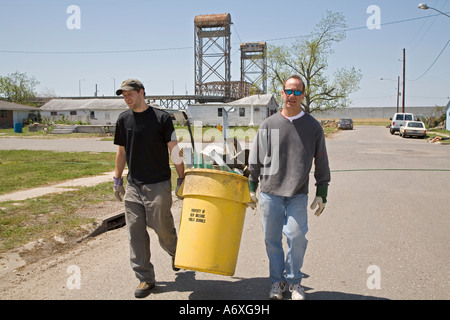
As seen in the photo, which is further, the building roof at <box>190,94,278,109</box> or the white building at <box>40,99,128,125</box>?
the white building at <box>40,99,128,125</box>

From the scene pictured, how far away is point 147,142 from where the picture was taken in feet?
14.1

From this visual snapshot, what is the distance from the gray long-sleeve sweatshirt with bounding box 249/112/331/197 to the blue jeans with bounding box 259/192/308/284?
0.11 meters

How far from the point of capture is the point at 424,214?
775 cm

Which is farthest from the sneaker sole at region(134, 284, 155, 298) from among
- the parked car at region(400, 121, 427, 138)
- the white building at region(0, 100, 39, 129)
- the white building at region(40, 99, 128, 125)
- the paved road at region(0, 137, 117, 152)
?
the white building at region(0, 100, 39, 129)

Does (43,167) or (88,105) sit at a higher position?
(88,105)

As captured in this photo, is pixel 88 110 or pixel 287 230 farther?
pixel 88 110

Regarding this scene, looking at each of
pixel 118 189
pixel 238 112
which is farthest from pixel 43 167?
pixel 238 112

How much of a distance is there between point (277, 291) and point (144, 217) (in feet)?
4.95

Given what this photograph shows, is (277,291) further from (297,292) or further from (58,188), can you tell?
(58,188)

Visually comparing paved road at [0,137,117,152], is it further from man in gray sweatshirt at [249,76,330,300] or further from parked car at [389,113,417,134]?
parked car at [389,113,417,134]

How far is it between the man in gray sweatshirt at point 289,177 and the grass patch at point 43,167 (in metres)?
7.25

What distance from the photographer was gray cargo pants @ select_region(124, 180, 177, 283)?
428cm

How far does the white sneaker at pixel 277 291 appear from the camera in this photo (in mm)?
4047
